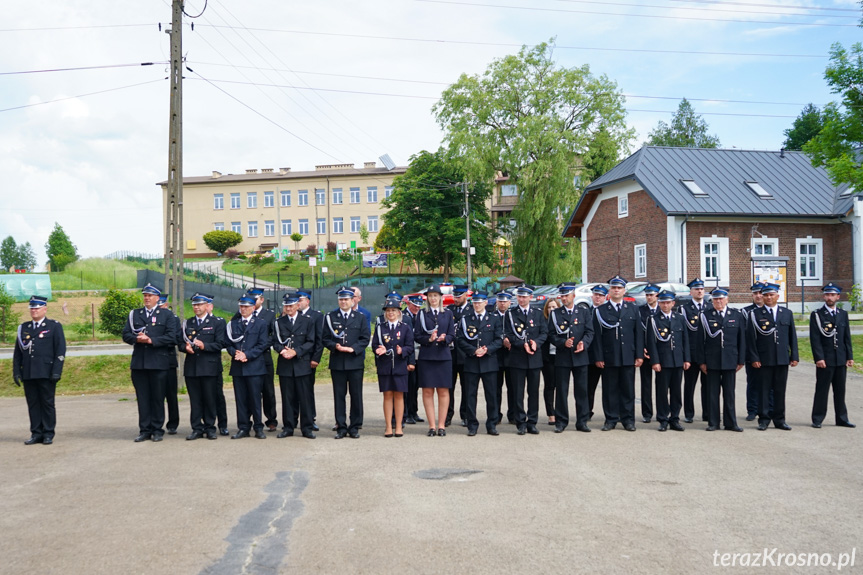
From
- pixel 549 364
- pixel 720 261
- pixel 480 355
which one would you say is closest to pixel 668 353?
pixel 549 364

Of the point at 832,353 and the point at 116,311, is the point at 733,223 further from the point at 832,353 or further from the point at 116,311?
the point at 116,311

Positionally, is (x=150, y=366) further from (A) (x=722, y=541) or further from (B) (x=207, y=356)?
(A) (x=722, y=541)

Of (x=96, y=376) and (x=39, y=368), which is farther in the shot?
(x=96, y=376)

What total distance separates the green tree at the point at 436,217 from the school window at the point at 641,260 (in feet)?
49.1

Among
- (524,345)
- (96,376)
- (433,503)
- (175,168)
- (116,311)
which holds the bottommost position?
(96,376)

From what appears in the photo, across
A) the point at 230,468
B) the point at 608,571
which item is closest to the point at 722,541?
the point at 608,571

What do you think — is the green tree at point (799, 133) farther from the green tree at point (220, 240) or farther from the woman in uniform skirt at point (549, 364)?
the woman in uniform skirt at point (549, 364)

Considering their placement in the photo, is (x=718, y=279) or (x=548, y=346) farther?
(x=718, y=279)

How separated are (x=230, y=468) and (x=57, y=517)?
216cm

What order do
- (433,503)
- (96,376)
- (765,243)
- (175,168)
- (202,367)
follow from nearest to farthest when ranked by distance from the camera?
(433,503) < (202,367) < (175,168) < (96,376) < (765,243)

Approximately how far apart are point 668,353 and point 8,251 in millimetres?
126661

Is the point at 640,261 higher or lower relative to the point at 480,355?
higher

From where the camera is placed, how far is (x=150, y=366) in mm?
10219

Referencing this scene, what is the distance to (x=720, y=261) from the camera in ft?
113
